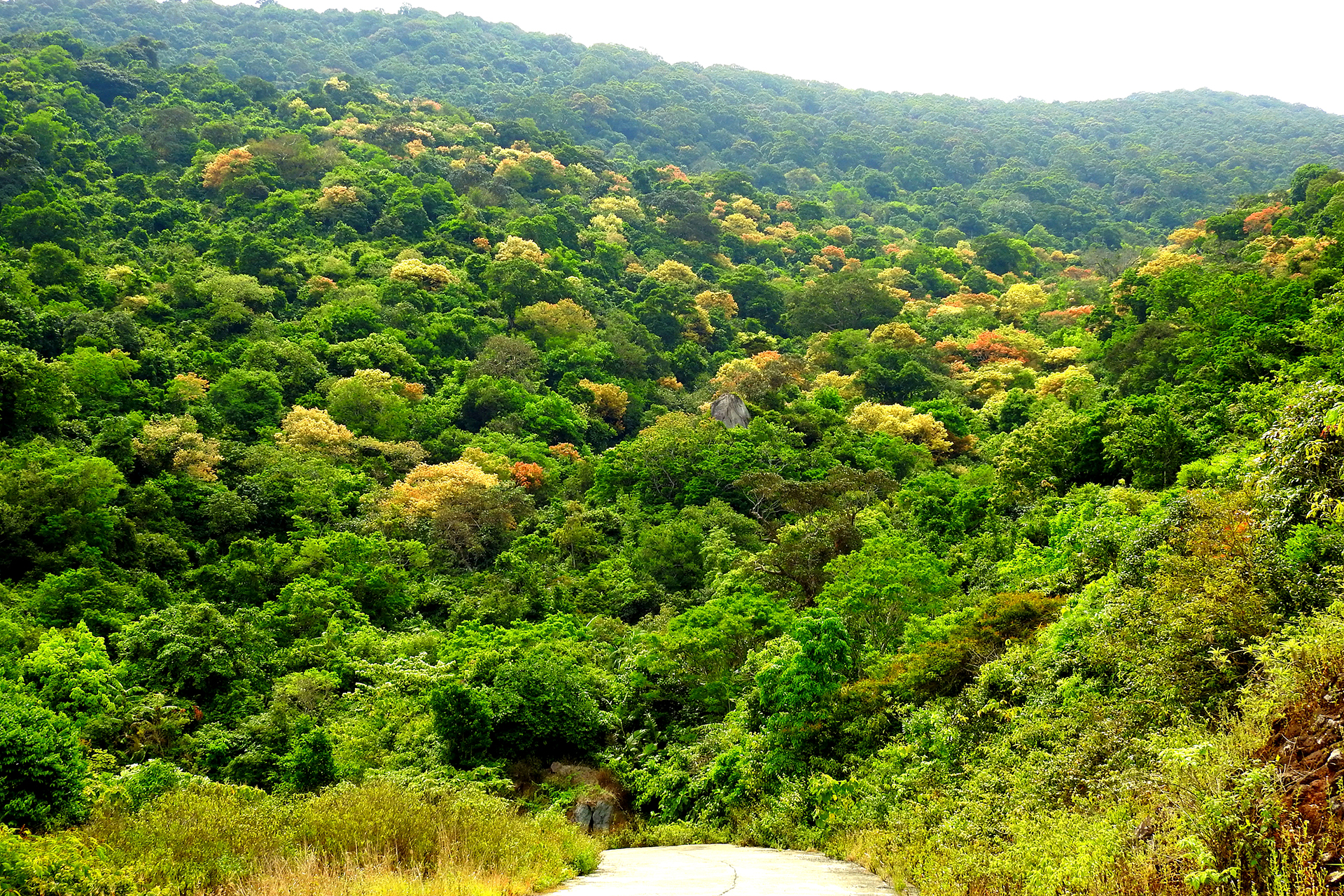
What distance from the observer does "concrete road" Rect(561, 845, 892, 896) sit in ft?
23.8

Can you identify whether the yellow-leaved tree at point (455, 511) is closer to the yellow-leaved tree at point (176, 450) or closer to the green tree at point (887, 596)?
the yellow-leaved tree at point (176, 450)

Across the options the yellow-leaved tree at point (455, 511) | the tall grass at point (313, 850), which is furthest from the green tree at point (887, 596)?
the yellow-leaved tree at point (455, 511)

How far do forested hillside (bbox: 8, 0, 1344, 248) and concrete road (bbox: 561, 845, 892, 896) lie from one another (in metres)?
80.2

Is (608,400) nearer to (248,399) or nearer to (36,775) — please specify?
(248,399)

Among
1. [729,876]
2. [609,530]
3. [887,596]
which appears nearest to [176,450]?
[609,530]

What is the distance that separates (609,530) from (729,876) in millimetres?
22776

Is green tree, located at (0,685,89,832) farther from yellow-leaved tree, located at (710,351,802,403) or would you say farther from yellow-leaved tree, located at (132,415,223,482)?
yellow-leaved tree, located at (710,351,802,403)

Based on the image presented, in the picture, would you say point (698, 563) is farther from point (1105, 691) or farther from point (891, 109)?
point (891, 109)

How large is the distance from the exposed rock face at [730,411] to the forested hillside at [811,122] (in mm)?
55504

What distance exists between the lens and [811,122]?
118 m

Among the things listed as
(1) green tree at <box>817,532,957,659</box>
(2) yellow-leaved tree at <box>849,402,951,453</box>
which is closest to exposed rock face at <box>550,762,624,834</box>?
(1) green tree at <box>817,532,957,659</box>

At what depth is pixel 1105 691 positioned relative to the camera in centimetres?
956

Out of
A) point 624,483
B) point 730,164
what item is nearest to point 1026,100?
point 730,164

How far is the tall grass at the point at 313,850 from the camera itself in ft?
20.2
